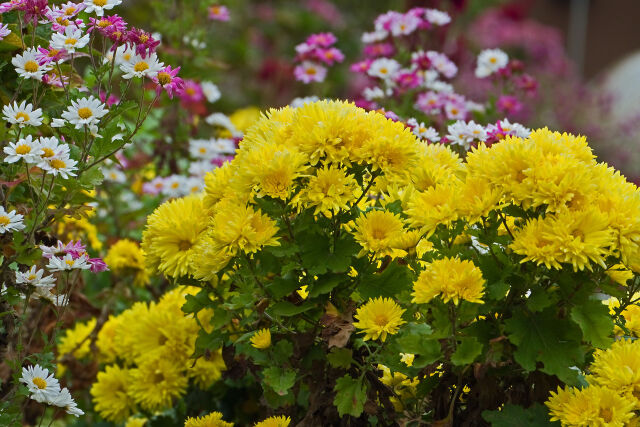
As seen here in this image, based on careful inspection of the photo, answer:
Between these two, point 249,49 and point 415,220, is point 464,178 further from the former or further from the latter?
point 249,49

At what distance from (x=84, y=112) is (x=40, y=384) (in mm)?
530

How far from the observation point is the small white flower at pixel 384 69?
286 cm

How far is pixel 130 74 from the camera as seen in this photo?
1.66 m

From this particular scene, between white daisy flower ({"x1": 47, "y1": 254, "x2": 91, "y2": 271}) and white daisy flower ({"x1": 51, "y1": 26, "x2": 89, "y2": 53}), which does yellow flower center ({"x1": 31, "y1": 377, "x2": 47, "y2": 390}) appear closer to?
white daisy flower ({"x1": 47, "y1": 254, "x2": 91, "y2": 271})

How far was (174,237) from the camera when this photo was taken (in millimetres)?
1651

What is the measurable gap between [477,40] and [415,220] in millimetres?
8822

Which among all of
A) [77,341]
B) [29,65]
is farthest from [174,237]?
[77,341]

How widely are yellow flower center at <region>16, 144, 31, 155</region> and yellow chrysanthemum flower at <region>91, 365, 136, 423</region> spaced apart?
0.71m

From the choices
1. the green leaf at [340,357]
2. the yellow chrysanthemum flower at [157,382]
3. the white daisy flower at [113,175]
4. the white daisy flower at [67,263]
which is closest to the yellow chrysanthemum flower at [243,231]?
the green leaf at [340,357]

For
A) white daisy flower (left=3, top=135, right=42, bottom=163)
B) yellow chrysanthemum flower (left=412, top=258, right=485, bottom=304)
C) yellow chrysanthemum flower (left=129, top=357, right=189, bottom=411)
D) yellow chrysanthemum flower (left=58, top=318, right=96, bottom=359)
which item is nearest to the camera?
yellow chrysanthemum flower (left=412, top=258, right=485, bottom=304)

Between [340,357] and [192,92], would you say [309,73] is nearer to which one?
[192,92]

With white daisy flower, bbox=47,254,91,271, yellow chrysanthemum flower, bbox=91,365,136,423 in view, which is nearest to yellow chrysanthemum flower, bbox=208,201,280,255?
white daisy flower, bbox=47,254,91,271

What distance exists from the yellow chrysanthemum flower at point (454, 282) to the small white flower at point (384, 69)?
157cm

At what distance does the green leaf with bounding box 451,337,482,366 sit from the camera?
1366 millimetres
